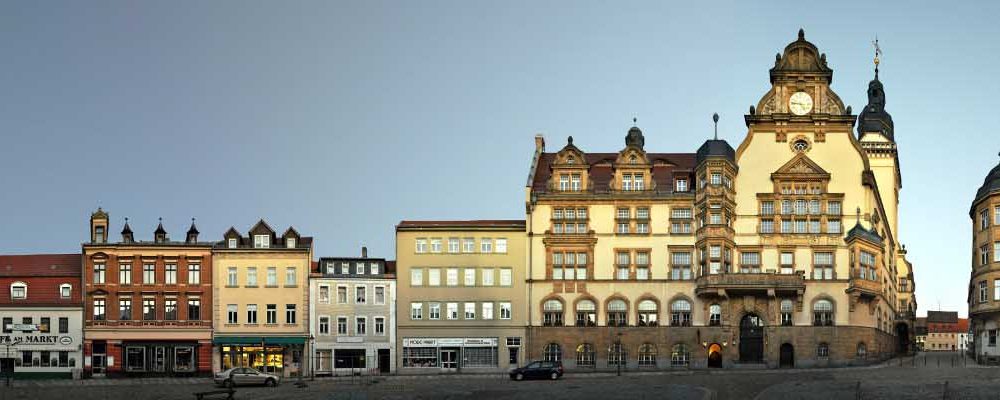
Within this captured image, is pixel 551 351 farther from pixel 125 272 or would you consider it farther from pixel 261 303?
pixel 125 272

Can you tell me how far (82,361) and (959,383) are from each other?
6107 cm

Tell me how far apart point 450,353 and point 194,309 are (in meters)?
19.4

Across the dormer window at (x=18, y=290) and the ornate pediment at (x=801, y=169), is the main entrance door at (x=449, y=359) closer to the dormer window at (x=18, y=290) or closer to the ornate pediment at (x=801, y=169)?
the ornate pediment at (x=801, y=169)

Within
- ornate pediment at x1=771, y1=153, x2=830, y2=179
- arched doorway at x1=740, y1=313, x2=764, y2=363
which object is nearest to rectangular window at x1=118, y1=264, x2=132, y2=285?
arched doorway at x1=740, y1=313, x2=764, y2=363

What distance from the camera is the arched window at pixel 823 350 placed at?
302 ft

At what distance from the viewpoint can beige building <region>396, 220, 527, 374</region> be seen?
9588 cm

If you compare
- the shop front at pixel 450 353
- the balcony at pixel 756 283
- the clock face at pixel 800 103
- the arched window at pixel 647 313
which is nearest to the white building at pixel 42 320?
the shop front at pixel 450 353

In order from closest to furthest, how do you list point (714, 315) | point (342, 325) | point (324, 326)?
1. point (714, 315)
2. point (324, 326)
3. point (342, 325)

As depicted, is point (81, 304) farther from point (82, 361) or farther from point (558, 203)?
point (558, 203)

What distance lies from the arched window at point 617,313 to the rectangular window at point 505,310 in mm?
7610

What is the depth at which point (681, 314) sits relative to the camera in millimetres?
94125

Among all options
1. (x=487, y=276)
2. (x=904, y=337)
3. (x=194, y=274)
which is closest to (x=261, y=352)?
(x=194, y=274)

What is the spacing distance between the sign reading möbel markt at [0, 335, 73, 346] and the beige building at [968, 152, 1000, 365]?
66.2 meters

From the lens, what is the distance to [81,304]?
309 feet
